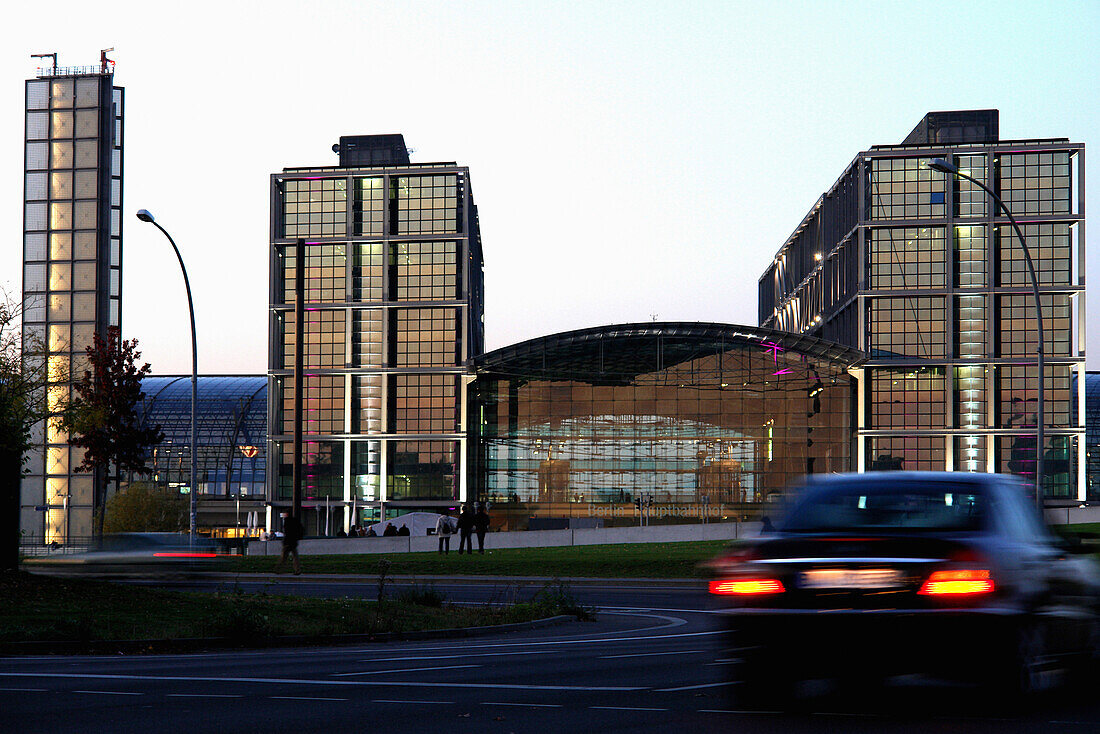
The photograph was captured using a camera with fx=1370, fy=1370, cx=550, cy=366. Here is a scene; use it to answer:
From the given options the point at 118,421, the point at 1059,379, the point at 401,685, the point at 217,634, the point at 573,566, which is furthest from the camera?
the point at 1059,379

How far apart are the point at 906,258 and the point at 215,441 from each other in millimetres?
60552

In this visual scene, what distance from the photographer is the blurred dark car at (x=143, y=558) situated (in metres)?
24.0

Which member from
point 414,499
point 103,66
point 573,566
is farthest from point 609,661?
point 103,66

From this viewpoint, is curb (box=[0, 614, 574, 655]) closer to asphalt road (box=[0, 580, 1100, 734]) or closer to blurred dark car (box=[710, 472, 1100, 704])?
asphalt road (box=[0, 580, 1100, 734])

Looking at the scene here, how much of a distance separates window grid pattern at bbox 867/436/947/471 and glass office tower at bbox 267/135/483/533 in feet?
83.7

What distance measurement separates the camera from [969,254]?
82188 millimetres

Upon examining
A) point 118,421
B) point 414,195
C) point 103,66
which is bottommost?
point 118,421

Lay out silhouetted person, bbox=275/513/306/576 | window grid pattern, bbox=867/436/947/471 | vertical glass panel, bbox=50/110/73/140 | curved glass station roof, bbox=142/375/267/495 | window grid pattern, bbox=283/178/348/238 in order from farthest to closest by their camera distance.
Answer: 1. curved glass station roof, bbox=142/375/267/495
2. vertical glass panel, bbox=50/110/73/140
3. window grid pattern, bbox=283/178/348/238
4. window grid pattern, bbox=867/436/947/471
5. silhouetted person, bbox=275/513/306/576

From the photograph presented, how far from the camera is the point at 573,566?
38.4 m

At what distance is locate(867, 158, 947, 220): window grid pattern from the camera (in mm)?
82500

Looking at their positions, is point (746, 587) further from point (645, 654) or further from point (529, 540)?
point (529, 540)

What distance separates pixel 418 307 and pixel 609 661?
7275 cm

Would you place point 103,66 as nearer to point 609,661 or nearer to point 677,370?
point 677,370

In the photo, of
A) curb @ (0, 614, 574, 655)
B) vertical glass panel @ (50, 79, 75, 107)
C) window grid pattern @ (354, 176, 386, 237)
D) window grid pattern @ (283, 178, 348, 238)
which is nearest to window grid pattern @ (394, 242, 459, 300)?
window grid pattern @ (354, 176, 386, 237)
